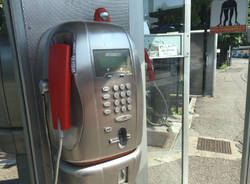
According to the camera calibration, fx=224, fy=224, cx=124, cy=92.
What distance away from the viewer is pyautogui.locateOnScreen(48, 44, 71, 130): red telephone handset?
798 millimetres

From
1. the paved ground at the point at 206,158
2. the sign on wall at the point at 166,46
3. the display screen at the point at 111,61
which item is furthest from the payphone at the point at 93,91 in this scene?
the paved ground at the point at 206,158

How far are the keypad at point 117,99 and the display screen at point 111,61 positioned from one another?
0.06 metres

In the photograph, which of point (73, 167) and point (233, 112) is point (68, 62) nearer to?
point (73, 167)

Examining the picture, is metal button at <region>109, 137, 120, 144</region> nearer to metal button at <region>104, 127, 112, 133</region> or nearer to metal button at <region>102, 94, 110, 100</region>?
metal button at <region>104, 127, 112, 133</region>

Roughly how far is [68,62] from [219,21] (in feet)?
21.1

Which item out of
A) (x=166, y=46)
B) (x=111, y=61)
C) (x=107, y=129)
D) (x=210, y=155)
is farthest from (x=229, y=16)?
(x=107, y=129)

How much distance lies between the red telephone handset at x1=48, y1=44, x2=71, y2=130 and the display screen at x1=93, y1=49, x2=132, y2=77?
0.37 feet

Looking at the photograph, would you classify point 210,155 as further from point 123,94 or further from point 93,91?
point 93,91

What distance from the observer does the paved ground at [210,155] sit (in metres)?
2.34

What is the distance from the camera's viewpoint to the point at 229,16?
6184mm

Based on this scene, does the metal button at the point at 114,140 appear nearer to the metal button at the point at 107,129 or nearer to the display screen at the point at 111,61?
the metal button at the point at 107,129

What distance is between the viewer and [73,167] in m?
0.93

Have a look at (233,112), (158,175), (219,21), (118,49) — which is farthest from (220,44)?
(118,49)

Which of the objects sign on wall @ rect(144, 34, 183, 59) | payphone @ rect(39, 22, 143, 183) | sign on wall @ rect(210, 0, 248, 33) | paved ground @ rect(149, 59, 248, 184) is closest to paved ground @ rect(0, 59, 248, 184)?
paved ground @ rect(149, 59, 248, 184)
